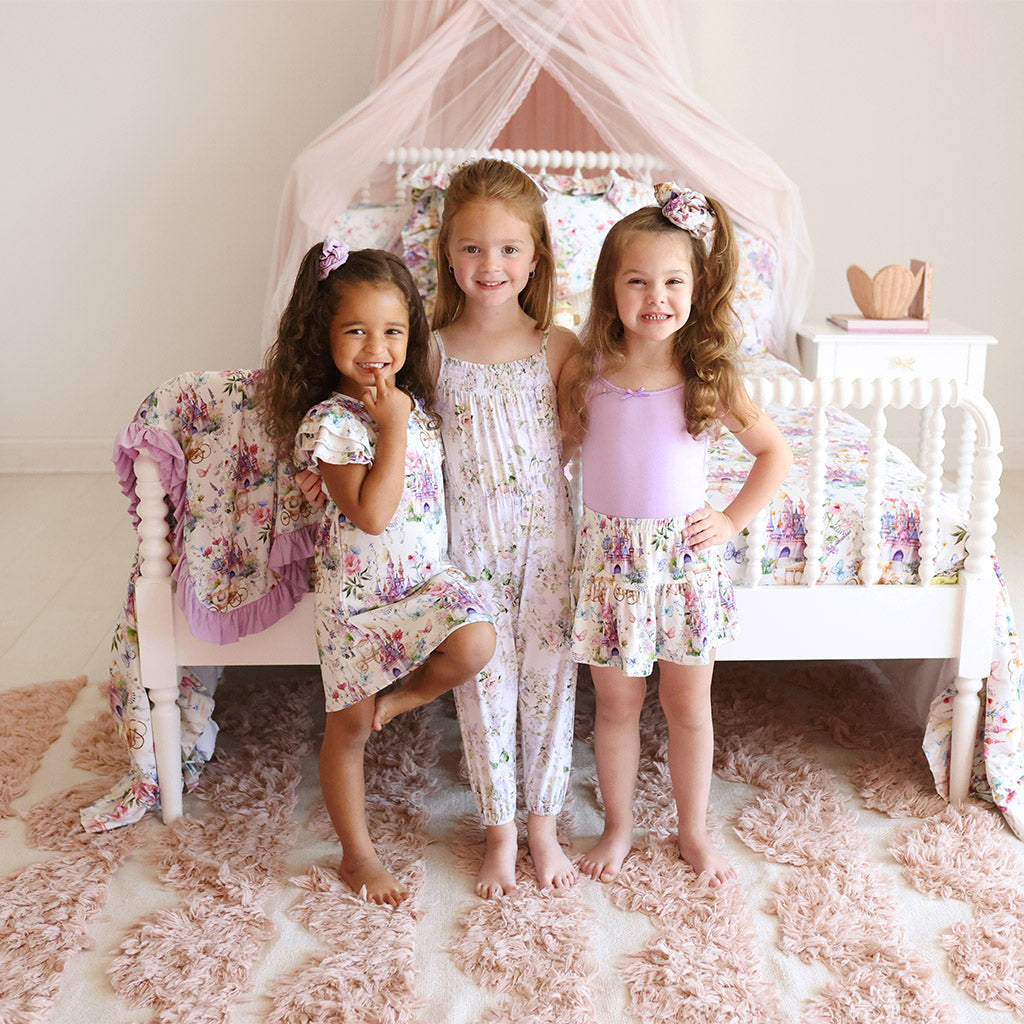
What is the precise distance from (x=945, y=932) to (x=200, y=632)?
120 cm

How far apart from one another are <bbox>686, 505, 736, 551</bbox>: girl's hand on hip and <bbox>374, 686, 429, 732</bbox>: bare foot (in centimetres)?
46

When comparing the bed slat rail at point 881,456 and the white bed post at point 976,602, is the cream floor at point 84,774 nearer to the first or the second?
the white bed post at point 976,602

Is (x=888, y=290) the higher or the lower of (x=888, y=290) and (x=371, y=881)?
the higher

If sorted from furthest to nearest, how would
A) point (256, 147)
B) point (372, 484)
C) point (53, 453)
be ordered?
point (53, 453) → point (256, 147) → point (372, 484)

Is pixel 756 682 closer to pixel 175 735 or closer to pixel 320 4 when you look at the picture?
pixel 175 735

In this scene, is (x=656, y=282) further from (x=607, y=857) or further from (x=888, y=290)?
(x=888, y=290)

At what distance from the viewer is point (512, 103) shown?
3158 mm

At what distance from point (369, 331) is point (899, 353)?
2082 millimetres

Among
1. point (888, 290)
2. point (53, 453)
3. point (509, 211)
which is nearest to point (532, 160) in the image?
point (888, 290)

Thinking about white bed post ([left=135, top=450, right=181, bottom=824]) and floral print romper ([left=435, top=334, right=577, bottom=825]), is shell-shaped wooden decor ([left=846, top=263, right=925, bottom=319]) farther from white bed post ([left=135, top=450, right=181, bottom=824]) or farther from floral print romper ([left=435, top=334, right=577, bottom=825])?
white bed post ([left=135, top=450, right=181, bottom=824])

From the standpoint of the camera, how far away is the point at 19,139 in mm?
3859

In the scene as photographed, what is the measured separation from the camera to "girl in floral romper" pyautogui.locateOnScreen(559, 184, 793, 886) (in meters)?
1.63

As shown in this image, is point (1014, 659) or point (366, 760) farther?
point (366, 760)

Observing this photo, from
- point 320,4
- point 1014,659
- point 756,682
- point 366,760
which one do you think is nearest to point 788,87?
point 320,4
